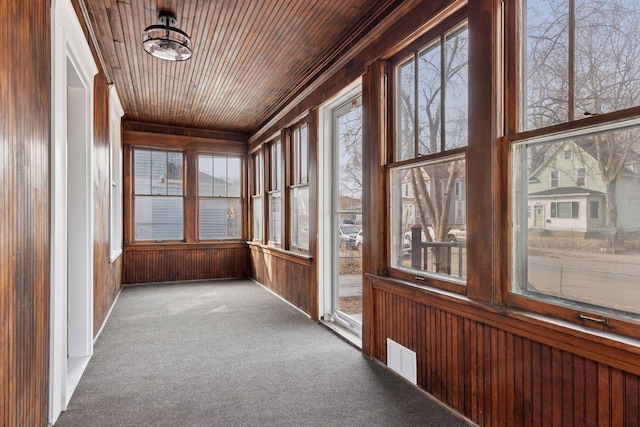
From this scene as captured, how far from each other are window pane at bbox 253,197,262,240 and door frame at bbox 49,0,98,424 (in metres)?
3.62

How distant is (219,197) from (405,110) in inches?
205

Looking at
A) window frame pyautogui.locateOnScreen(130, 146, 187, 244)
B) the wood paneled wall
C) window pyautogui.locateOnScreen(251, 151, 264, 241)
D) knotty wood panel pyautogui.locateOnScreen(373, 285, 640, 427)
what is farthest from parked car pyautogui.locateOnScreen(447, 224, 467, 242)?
window frame pyautogui.locateOnScreen(130, 146, 187, 244)

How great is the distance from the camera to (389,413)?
93.1 inches

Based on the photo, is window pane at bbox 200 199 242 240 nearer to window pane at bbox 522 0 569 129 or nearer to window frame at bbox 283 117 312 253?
window frame at bbox 283 117 312 253

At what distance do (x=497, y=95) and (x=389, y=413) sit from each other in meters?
2.05

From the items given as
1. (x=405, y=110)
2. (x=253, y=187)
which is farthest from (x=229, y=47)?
(x=253, y=187)

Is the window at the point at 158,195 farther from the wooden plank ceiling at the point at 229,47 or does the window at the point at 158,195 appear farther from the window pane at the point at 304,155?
the window pane at the point at 304,155

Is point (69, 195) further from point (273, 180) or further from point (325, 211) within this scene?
point (273, 180)

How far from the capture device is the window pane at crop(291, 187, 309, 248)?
4.89 meters

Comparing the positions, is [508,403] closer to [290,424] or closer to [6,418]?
[290,424]

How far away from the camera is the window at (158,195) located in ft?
22.4

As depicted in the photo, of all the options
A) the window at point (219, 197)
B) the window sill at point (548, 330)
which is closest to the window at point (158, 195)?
the window at point (219, 197)

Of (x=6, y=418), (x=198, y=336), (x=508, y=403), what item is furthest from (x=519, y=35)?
(x=198, y=336)

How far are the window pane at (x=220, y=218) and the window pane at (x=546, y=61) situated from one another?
6.25 meters
